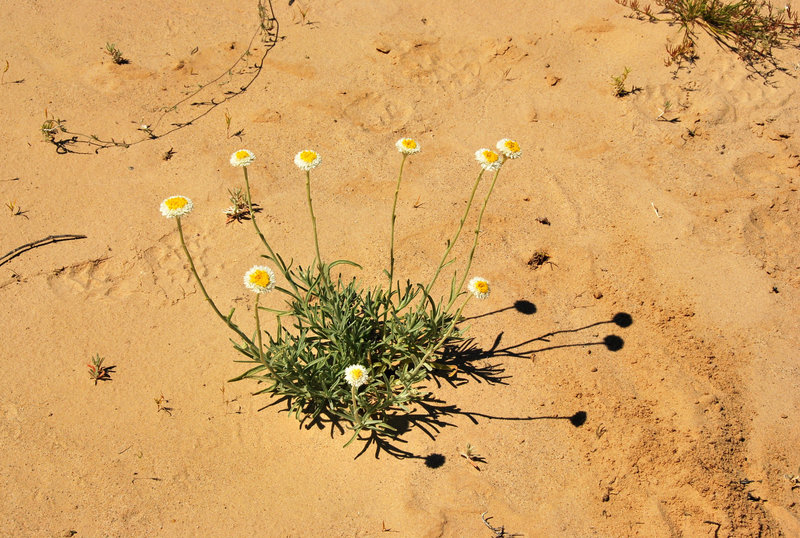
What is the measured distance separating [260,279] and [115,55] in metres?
3.90

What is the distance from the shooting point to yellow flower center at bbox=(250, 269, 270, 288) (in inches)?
93.5

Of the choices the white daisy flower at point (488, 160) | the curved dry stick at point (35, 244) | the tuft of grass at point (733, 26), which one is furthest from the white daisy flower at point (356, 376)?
the tuft of grass at point (733, 26)

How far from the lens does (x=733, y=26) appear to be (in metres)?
5.75

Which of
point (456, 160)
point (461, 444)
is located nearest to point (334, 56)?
point (456, 160)

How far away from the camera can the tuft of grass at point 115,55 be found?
5137mm

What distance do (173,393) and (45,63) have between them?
3665 mm

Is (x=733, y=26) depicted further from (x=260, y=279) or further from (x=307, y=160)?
(x=260, y=279)

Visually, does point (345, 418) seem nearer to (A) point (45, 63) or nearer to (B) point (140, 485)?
(B) point (140, 485)

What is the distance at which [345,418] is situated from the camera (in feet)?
9.99

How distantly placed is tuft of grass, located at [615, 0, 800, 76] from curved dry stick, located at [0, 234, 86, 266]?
5443 millimetres

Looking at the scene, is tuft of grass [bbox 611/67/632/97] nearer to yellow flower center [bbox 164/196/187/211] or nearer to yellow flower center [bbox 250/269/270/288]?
yellow flower center [bbox 250/269/270/288]

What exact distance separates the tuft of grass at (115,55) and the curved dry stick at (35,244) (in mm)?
2074

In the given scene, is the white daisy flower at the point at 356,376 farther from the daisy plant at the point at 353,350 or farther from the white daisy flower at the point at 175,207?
the white daisy flower at the point at 175,207

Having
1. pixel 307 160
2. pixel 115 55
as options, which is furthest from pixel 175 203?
pixel 115 55
